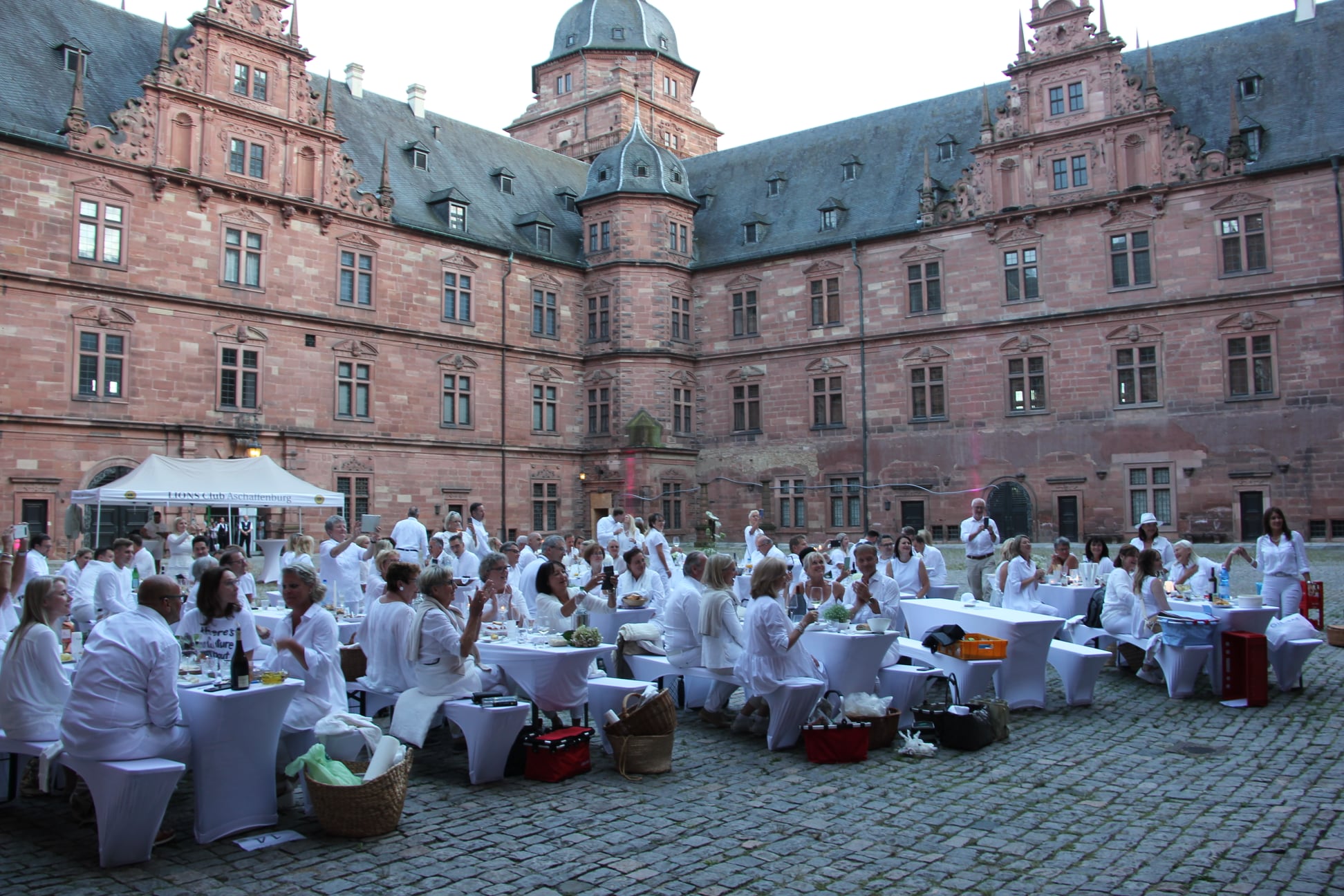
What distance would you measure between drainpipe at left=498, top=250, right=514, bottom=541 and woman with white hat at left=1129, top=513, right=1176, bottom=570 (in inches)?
815

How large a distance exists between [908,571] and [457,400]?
67.4 ft

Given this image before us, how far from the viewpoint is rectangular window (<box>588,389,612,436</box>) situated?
33.5 meters

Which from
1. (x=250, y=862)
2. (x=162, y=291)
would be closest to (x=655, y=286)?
(x=162, y=291)

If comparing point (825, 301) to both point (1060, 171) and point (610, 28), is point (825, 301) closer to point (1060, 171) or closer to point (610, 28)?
point (1060, 171)

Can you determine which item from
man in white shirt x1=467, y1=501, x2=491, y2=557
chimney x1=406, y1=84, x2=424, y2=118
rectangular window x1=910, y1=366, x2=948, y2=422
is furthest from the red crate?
chimney x1=406, y1=84, x2=424, y2=118

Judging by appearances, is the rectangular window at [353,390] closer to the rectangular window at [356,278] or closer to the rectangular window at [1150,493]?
the rectangular window at [356,278]

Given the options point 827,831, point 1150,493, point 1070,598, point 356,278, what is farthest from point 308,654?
point 1150,493

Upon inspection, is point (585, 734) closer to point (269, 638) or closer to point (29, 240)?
point (269, 638)

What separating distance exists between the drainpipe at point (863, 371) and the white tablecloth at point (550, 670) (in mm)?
23672

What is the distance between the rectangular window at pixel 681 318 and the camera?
34.0 meters

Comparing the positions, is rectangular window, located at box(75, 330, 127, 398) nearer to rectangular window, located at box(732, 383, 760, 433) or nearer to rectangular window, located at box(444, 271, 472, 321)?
rectangular window, located at box(444, 271, 472, 321)

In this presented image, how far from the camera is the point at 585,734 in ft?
24.4

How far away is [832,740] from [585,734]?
1863 millimetres

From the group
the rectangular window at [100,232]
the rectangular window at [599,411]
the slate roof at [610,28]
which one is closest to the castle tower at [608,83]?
the slate roof at [610,28]
